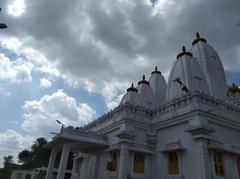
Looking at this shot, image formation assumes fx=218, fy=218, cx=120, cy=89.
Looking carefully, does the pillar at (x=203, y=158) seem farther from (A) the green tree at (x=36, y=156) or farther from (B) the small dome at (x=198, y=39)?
(A) the green tree at (x=36, y=156)

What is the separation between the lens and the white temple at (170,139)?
13.9 meters

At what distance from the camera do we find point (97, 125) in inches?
851

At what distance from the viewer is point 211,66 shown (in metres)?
23.3

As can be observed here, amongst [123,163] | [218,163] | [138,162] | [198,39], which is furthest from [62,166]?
[198,39]

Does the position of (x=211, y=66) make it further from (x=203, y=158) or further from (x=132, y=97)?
(x=203, y=158)

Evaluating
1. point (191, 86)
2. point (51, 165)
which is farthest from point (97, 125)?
point (191, 86)

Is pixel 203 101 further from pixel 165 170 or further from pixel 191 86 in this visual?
pixel 165 170

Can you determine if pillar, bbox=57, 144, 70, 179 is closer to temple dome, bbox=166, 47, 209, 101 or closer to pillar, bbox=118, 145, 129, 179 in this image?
pillar, bbox=118, 145, 129, 179

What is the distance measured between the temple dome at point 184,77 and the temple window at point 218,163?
20.5ft

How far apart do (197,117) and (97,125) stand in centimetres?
1052

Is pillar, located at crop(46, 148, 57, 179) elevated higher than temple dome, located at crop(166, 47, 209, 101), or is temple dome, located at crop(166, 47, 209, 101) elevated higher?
temple dome, located at crop(166, 47, 209, 101)

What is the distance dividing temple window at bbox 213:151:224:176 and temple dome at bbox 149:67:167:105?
12391 mm

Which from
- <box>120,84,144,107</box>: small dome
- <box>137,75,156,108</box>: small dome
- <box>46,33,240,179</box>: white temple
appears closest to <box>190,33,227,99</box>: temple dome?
<box>46,33,240,179</box>: white temple

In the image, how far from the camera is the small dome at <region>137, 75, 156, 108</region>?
25.3 meters
